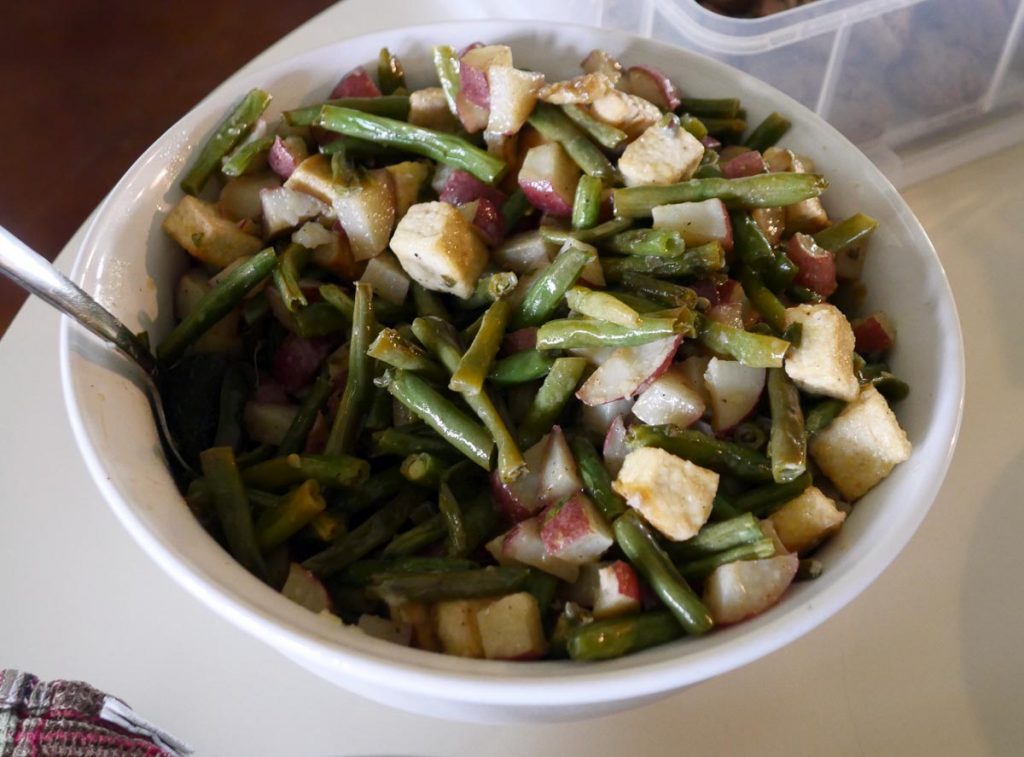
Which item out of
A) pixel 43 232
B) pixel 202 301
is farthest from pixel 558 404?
pixel 43 232

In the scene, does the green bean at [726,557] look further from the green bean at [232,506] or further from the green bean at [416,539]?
→ the green bean at [232,506]

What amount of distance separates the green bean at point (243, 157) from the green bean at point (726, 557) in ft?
2.35

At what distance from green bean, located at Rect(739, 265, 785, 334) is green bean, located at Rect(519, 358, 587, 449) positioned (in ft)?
0.73

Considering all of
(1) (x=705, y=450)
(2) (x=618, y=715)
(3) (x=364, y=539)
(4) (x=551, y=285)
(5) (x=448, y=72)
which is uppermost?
(5) (x=448, y=72)

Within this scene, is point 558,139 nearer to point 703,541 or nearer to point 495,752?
point 703,541

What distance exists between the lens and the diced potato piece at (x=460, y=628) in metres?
0.89

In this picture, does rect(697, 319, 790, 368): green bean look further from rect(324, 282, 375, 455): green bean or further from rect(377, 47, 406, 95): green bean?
rect(377, 47, 406, 95): green bean

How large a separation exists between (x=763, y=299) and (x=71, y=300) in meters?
0.74

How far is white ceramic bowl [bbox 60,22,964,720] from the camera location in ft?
2.61

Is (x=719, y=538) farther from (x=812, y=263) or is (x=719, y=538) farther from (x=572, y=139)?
(x=572, y=139)

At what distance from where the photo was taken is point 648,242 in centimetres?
103

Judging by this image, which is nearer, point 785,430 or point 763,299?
point 785,430

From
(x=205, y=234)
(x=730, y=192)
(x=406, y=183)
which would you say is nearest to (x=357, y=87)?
(x=406, y=183)

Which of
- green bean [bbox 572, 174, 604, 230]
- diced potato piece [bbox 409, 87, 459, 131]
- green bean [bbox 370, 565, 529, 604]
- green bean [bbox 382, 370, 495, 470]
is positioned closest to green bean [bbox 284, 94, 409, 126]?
diced potato piece [bbox 409, 87, 459, 131]
